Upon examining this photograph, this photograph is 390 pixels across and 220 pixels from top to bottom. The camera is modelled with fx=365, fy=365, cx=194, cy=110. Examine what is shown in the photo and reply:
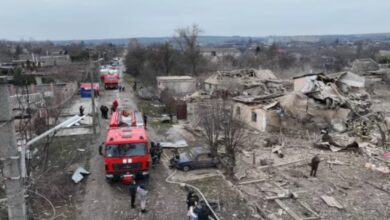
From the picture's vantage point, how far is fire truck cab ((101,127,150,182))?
1589cm

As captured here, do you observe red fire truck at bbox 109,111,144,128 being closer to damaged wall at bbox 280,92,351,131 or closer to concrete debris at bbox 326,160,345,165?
concrete debris at bbox 326,160,345,165

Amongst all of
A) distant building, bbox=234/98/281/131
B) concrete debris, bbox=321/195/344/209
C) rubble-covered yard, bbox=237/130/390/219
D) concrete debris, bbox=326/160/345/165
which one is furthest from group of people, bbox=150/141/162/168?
distant building, bbox=234/98/281/131

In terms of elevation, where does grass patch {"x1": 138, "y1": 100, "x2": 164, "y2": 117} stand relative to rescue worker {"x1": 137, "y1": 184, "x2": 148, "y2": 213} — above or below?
below

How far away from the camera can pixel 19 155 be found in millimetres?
6816

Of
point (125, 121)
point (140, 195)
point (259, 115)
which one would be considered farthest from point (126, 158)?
point (259, 115)

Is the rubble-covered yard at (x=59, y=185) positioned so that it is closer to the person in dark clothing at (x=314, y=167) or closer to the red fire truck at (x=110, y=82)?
the person in dark clothing at (x=314, y=167)

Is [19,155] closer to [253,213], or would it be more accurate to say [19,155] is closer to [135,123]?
[253,213]

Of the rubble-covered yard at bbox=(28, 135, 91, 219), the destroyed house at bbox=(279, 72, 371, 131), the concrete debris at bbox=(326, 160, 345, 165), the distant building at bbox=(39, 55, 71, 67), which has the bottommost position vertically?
the concrete debris at bbox=(326, 160, 345, 165)

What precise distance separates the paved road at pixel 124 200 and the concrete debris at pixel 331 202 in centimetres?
587

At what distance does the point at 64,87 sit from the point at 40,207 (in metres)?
32.6

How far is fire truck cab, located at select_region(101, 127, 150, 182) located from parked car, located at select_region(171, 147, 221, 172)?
2585 millimetres

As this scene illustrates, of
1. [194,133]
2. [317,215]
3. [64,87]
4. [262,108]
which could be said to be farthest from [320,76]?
[64,87]

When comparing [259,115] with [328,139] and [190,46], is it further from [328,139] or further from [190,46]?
[190,46]

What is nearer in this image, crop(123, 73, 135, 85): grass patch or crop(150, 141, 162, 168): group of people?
crop(150, 141, 162, 168): group of people
